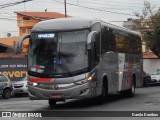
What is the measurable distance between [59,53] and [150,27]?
31329 millimetres

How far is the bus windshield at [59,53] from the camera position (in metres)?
16.9

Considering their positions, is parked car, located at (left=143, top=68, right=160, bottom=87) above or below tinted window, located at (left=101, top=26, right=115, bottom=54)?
below

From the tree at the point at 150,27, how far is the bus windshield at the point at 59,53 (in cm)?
2913

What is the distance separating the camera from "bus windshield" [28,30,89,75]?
1692 centimetres

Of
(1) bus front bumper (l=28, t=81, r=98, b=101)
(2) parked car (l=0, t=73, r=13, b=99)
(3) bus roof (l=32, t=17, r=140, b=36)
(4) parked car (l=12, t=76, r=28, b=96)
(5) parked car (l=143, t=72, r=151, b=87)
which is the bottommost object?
(5) parked car (l=143, t=72, r=151, b=87)

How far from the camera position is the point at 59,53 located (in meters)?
17.0

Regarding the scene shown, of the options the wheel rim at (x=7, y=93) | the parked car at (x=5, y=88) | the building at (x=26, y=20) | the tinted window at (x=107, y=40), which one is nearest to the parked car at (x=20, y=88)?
the parked car at (x=5, y=88)

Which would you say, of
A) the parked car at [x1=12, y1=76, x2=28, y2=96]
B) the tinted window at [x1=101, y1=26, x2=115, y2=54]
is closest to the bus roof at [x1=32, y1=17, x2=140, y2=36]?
the tinted window at [x1=101, y1=26, x2=115, y2=54]

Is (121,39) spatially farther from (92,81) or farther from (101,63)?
(92,81)

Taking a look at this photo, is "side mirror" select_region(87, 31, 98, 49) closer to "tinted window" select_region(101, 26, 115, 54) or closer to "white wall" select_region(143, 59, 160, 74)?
"tinted window" select_region(101, 26, 115, 54)

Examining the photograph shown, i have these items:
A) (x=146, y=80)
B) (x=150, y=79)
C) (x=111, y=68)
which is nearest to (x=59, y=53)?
(x=111, y=68)

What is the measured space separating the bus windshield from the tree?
29.1 meters

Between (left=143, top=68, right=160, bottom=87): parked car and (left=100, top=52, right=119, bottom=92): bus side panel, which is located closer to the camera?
(left=100, top=52, right=119, bottom=92): bus side panel

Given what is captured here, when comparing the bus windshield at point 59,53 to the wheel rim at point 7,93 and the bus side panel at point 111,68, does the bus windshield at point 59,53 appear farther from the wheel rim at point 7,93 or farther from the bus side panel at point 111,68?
the wheel rim at point 7,93
